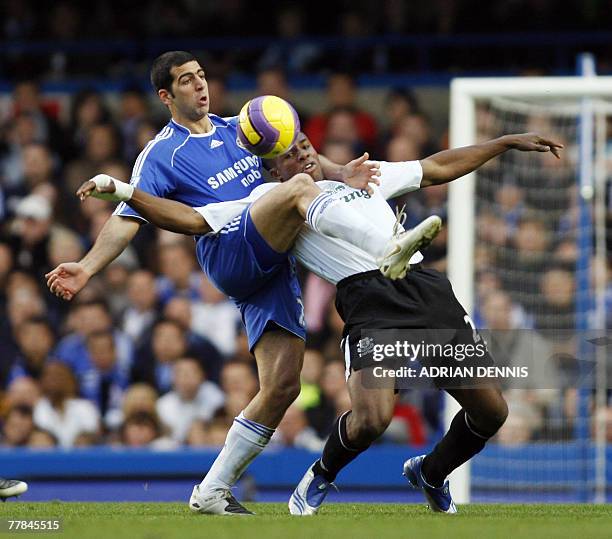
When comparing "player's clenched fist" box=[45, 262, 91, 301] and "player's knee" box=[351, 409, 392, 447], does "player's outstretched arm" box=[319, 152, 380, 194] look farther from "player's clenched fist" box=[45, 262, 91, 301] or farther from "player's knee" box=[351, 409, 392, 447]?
"player's clenched fist" box=[45, 262, 91, 301]

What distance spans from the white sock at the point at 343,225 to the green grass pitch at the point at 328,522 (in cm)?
129

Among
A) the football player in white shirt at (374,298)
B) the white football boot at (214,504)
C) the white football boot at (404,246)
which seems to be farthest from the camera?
the white football boot at (214,504)

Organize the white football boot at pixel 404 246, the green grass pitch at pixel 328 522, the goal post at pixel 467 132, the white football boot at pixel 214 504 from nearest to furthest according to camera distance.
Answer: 1. the green grass pitch at pixel 328 522
2. the white football boot at pixel 404 246
3. the white football boot at pixel 214 504
4. the goal post at pixel 467 132

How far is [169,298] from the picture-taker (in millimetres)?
12680

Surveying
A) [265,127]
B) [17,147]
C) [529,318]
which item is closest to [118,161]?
[17,147]

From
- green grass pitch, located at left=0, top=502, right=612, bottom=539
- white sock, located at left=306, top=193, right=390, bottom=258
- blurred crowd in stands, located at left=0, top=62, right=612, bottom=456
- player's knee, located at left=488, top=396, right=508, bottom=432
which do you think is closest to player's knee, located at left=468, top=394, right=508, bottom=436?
player's knee, located at left=488, top=396, right=508, bottom=432

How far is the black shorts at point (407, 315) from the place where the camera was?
7012 millimetres

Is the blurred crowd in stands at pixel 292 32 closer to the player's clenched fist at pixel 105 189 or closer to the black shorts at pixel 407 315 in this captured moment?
the black shorts at pixel 407 315

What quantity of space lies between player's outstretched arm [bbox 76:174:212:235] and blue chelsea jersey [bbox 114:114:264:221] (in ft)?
0.77

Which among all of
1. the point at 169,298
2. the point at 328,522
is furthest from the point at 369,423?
the point at 169,298

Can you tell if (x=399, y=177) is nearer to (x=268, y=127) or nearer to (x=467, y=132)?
(x=268, y=127)

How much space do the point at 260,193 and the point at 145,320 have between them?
5.17 m

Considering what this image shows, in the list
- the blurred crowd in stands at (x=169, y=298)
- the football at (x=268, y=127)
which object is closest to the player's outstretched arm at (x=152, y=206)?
the football at (x=268, y=127)

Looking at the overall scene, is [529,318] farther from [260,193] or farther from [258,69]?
[258,69]
